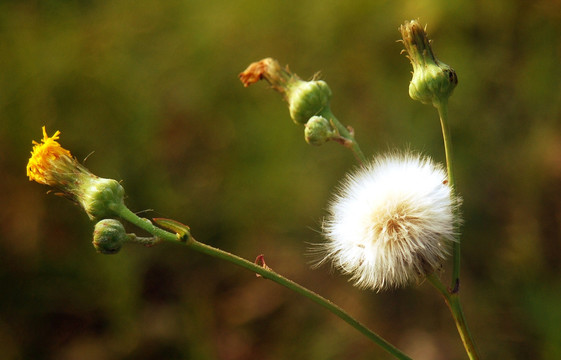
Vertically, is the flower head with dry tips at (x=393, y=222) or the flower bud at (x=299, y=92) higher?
the flower bud at (x=299, y=92)

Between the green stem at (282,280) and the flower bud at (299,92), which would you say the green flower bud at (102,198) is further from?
the flower bud at (299,92)

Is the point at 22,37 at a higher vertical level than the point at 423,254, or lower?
higher

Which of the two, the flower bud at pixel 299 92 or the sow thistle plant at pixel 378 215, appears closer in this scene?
the sow thistle plant at pixel 378 215

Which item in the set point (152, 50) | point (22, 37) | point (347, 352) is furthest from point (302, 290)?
point (22, 37)

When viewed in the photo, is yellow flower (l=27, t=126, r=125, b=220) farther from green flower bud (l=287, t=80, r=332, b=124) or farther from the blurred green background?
the blurred green background

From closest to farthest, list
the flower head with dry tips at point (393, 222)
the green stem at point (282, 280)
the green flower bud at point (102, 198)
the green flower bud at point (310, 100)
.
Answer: the green stem at point (282, 280) → the flower head with dry tips at point (393, 222) → the green flower bud at point (102, 198) → the green flower bud at point (310, 100)

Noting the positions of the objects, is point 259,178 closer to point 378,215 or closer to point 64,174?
point 64,174

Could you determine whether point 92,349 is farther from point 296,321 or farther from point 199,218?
point 296,321

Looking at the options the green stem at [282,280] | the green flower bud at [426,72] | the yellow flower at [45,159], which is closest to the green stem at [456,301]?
the green stem at [282,280]
